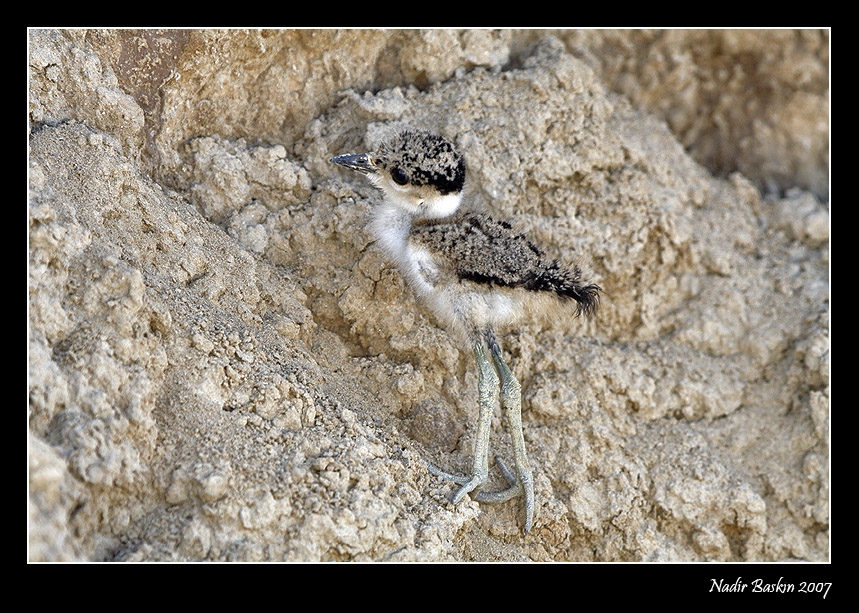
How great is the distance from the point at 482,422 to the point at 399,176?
1.02 meters

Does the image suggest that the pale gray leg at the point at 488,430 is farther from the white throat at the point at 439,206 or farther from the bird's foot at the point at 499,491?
the white throat at the point at 439,206

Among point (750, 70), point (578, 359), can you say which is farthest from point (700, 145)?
point (578, 359)

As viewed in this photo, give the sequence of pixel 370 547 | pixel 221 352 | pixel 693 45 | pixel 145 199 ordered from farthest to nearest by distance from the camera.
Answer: pixel 693 45, pixel 145 199, pixel 221 352, pixel 370 547

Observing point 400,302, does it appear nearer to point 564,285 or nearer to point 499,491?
point 564,285

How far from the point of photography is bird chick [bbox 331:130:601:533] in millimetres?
2926

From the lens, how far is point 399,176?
10.2 ft

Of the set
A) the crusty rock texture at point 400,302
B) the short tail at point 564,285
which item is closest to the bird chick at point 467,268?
the short tail at point 564,285

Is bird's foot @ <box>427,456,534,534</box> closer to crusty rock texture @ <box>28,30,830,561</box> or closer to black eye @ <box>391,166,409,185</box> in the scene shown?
crusty rock texture @ <box>28,30,830,561</box>

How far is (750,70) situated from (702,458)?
7.70ft

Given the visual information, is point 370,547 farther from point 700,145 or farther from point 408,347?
point 700,145

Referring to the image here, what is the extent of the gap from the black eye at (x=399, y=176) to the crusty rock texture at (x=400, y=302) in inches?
11.7

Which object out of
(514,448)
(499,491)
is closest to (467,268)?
(514,448)

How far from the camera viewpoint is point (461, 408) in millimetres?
3252

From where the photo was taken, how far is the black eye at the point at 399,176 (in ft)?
10.2
